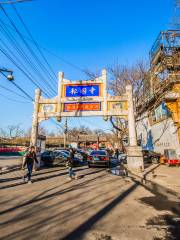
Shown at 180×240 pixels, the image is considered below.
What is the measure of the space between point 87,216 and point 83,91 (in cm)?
1301

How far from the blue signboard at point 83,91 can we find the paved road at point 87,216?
35.3 feet

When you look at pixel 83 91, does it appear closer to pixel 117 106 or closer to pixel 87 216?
pixel 117 106

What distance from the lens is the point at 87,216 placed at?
4.74 m

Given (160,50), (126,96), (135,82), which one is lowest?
(126,96)

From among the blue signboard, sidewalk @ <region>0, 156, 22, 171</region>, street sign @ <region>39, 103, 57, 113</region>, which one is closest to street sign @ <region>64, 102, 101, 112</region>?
the blue signboard

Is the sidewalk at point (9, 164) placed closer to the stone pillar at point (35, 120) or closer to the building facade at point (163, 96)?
the stone pillar at point (35, 120)

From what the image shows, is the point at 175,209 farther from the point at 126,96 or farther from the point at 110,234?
the point at 126,96

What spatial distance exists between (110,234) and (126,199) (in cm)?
292

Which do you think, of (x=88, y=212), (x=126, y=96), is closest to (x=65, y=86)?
(x=126, y=96)

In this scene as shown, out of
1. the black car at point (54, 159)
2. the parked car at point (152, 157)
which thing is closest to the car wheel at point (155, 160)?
the parked car at point (152, 157)

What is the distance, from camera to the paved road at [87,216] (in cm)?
373

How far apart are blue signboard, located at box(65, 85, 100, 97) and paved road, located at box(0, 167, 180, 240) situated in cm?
1075

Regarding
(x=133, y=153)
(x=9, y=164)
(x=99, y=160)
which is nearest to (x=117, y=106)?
(x=133, y=153)

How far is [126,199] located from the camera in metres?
6.49
